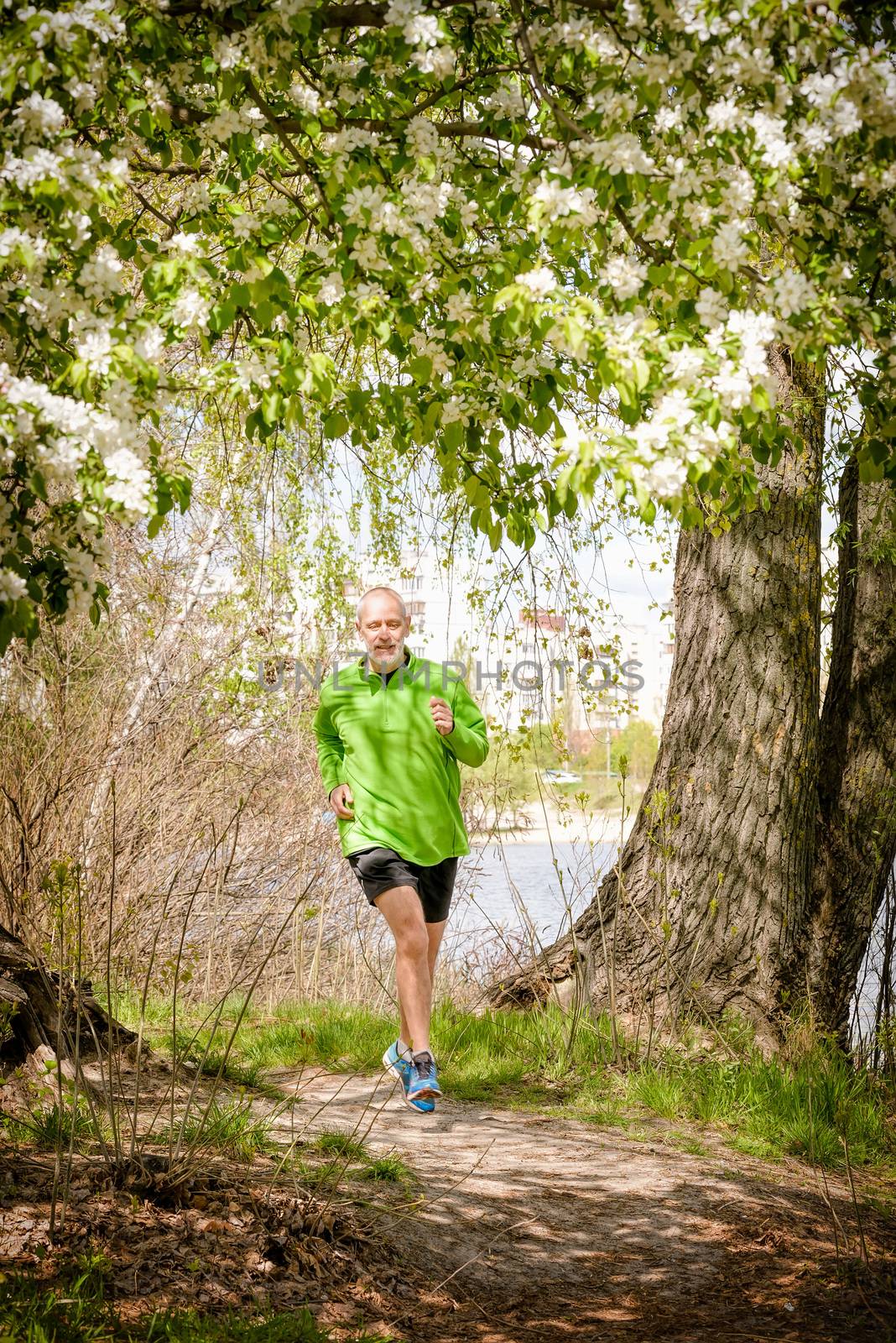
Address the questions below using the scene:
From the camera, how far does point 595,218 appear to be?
104 inches

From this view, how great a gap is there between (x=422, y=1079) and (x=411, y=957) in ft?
1.68

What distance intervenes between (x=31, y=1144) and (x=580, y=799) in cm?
273

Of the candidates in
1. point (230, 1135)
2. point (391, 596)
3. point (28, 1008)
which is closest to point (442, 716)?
point (391, 596)

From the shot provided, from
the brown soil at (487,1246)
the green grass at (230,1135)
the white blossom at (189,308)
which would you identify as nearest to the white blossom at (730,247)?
the white blossom at (189,308)

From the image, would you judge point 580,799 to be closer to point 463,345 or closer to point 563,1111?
point 563,1111

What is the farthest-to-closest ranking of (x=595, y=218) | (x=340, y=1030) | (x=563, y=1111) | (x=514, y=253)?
(x=340, y=1030), (x=563, y=1111), (x=514, y=253), (x=595, y=218)

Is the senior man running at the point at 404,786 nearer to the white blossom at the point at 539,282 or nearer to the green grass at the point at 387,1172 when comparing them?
the green grass at the point at 387,1172

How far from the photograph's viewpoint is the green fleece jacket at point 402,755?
4855mm

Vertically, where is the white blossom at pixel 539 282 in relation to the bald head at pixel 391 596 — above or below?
above

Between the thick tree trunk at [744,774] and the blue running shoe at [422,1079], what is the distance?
1.03 metres

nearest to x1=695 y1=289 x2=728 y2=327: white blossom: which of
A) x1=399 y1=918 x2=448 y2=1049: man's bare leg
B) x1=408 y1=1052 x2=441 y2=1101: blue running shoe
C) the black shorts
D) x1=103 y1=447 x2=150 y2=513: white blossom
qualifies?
x1=103 y1=447 x2=150 y2=513: white blossom

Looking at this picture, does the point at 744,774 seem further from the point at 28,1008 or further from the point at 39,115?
the point at 39,115

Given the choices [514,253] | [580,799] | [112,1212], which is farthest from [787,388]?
[112,1212]

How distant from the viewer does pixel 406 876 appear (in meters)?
4.77
